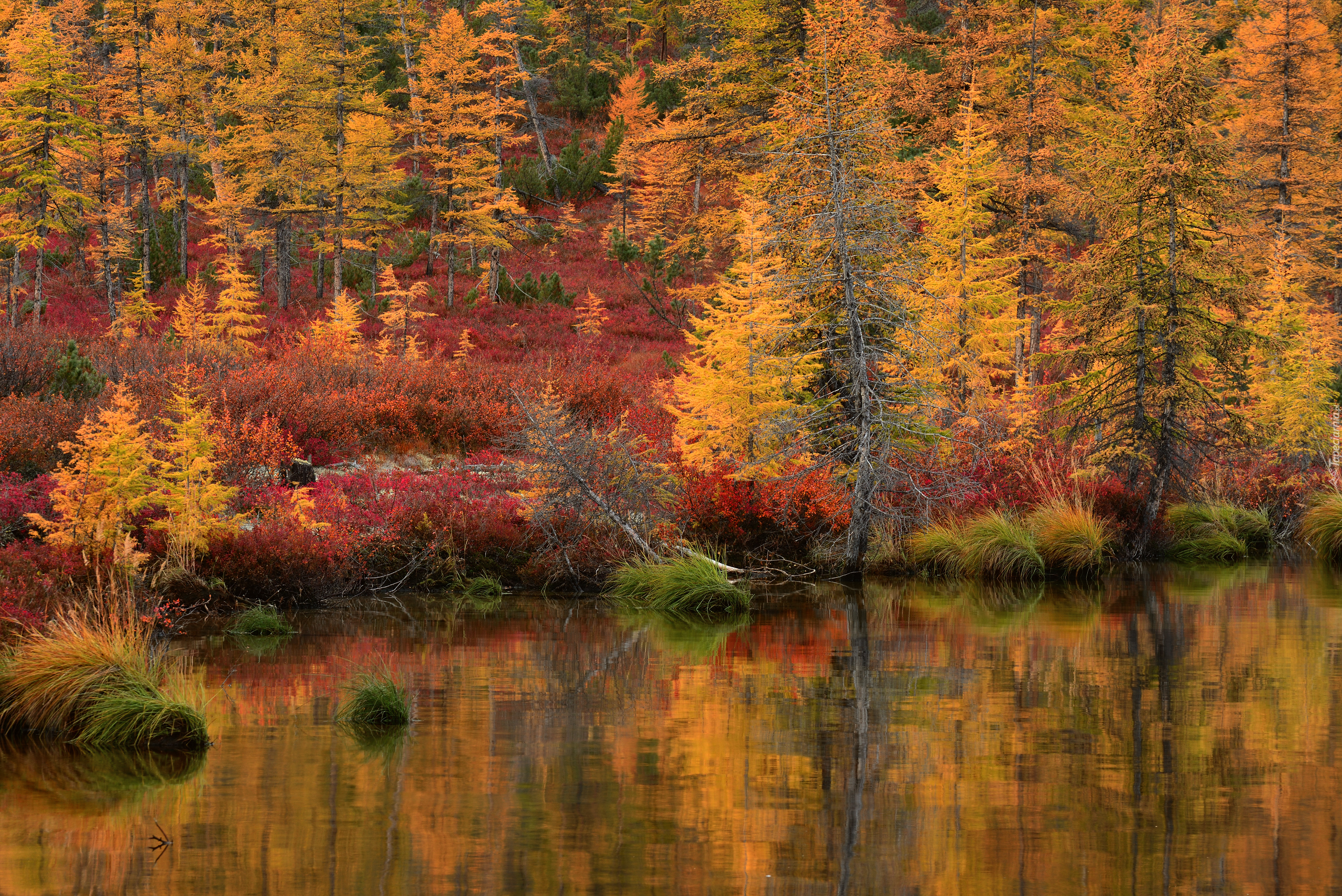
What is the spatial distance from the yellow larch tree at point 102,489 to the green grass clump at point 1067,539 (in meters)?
12.9

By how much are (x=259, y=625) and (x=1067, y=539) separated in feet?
39.9

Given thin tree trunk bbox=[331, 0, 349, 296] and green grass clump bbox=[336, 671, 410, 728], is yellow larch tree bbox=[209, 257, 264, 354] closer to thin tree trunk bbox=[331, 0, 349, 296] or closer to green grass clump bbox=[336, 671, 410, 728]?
thin tree trunk bbox=[331, 0, 349, 296]

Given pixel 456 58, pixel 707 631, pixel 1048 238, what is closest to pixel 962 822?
pixel 707 631

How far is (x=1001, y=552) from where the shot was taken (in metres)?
18.6

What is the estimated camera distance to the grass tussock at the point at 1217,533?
22.3m

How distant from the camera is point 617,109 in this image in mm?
59688

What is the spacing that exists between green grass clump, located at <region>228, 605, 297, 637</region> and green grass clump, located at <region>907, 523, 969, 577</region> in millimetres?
9876

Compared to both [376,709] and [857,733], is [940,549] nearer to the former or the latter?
[857,733]

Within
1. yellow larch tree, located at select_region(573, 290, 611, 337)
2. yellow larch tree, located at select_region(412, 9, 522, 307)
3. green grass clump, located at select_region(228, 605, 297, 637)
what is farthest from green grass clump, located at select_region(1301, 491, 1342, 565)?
yellow larch tree, located at select_region(412, 9, 522, 307)

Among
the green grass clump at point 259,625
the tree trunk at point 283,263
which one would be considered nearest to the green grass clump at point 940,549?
the green grass clump at point 259,625

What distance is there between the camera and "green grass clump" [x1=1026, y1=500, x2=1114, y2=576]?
19156 mm

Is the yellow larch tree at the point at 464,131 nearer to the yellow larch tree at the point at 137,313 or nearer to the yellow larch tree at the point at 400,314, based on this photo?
the yellow larch tree at the point at 400,314

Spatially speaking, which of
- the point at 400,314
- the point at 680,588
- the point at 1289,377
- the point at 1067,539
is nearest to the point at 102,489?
the point at 680,588

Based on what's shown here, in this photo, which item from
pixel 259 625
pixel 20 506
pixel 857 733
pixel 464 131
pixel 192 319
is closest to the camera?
pixel 857 733
